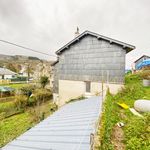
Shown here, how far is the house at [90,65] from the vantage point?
47.5 feet

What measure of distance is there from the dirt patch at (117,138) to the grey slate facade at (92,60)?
7569 millimetres

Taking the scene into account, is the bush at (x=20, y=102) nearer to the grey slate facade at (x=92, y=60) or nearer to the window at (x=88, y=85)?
the grey slate facade at (x=92, y=60)

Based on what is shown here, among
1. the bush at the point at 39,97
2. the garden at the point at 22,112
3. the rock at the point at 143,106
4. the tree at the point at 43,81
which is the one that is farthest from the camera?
the tree at the point at 43,81

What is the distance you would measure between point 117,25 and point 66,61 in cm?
1321

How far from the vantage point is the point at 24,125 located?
15.3 m

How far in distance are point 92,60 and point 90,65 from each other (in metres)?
0.58

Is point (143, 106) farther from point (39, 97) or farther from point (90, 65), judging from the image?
point (39, 97)

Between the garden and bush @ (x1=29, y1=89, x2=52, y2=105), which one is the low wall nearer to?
the garden

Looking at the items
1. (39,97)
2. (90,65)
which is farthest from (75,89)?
(39,97)

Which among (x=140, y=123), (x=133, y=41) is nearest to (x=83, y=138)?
(x=140, y=123)

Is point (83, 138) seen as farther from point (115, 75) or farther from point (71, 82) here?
point (71, 82)

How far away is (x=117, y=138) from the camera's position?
620cm

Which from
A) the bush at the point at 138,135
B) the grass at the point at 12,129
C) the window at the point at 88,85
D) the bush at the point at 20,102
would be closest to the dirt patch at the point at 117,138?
the bush at the point at 138,135

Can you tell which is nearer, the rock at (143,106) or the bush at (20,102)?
the rock at (143,106)
